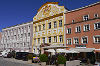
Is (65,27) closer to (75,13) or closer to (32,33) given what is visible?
(75,13)

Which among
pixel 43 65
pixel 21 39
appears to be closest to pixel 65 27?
pixel 43 65

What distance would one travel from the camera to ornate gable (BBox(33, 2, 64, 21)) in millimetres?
34319

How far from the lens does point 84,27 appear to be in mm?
28375

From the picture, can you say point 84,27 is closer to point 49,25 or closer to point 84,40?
point 84,40

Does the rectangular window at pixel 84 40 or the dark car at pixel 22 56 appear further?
the dark car at pixel 22 56

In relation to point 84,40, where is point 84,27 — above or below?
above

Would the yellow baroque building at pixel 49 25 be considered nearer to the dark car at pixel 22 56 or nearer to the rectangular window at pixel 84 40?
the rectangular window at pixel 84 40

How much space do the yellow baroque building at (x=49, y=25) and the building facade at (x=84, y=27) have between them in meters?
2.10

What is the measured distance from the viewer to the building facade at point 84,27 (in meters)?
26.3

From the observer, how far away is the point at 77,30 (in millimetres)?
29688

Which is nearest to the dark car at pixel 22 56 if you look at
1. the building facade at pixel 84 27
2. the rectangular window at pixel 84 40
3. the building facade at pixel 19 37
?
the building facade at pixel 84 27

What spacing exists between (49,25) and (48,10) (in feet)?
14.1

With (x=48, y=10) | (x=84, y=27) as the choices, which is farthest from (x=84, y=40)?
(x=48, y=10)

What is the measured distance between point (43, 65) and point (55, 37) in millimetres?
14729
